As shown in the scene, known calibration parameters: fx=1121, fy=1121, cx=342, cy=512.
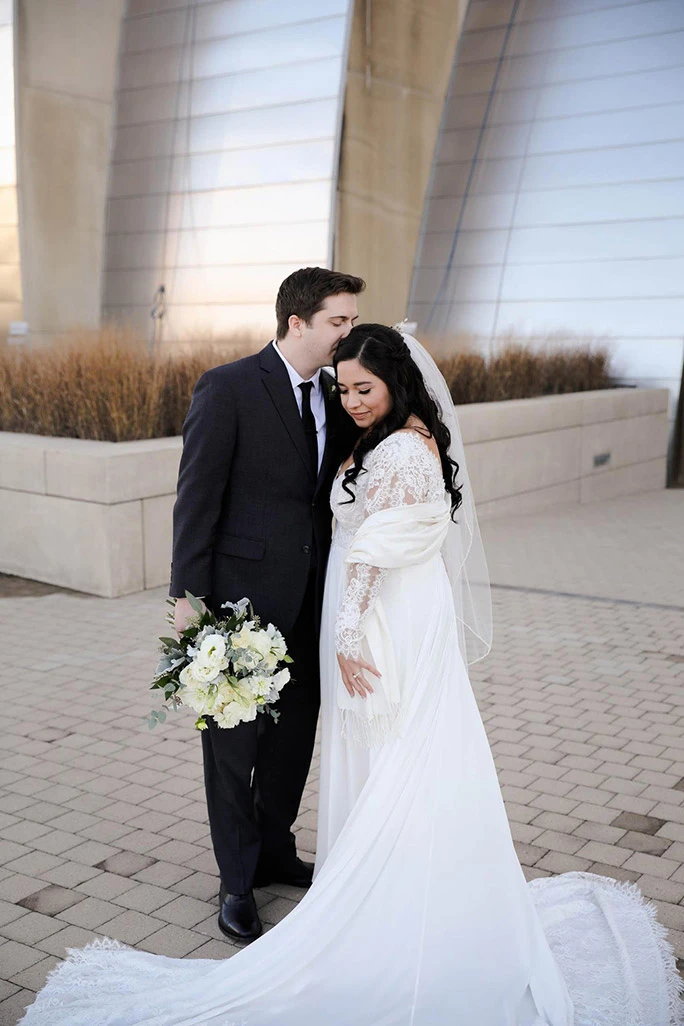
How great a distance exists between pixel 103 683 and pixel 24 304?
1356 centimetres

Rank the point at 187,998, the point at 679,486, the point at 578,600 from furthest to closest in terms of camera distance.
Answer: the point at 679,486, the point at 578,600, the point at 187,998

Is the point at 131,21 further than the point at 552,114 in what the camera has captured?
Yes

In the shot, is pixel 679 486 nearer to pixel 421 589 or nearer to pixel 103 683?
pixel 103 683

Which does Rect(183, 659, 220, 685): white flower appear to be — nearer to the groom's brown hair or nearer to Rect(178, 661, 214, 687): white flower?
Rect(178, 661, 214, 687): white flower

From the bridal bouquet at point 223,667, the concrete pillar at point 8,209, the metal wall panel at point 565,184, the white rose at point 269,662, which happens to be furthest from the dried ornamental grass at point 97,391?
the concrete pillar at point 8,209

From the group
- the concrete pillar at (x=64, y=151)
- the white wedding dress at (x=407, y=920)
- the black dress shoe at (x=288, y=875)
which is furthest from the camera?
the concrete pillar at (x=64, y=151)

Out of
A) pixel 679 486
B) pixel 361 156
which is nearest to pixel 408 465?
pixel 679 486

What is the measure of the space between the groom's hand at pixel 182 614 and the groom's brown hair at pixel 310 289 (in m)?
0.99

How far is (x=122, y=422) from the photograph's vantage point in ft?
30.0

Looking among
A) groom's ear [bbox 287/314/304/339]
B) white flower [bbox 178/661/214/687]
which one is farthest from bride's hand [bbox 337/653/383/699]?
groom's ear [bbox 287/314/304/339]

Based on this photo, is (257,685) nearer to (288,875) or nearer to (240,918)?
(240,918)

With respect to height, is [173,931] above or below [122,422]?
below

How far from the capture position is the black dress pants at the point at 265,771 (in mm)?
3717

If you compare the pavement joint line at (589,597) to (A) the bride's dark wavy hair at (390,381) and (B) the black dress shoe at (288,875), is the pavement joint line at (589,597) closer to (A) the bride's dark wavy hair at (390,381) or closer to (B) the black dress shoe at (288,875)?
(B) the black dress shoe at (288,875)
